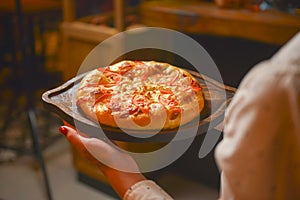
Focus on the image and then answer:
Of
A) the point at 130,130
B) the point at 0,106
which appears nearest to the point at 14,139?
the point at 0,106

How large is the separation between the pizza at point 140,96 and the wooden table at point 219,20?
2.79ft

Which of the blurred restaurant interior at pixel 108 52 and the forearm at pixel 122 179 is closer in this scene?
the forearm at pixel 122 179

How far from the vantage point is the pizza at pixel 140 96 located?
1.11 metres

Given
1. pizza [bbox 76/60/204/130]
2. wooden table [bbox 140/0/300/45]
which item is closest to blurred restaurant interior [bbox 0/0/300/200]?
wooden table [bbox 140/0/300/45]

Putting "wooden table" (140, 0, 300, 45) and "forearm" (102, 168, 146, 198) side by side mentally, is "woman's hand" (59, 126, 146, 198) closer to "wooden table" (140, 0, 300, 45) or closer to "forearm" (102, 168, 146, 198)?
"forearm" (102, 168, 146, 198)

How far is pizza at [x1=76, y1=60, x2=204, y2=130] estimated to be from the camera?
43.8 inches

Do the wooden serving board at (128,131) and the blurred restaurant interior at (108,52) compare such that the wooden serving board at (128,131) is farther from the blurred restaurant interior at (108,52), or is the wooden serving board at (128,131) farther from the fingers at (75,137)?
the blurred restaurant interior at (108,52)

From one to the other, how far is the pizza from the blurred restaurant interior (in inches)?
19.1

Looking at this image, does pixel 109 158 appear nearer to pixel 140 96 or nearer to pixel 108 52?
pixel 140 96

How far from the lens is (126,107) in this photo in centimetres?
116

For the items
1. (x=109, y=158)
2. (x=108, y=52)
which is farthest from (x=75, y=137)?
(x=108, y=52)

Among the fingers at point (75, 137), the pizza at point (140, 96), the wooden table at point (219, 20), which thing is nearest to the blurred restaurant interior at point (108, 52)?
the wooden table at point (219, 20)

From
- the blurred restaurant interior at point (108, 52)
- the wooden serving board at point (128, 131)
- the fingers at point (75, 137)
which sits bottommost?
the blurred restaurant interior at point (108, 52)

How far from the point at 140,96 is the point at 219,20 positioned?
1038 mm
